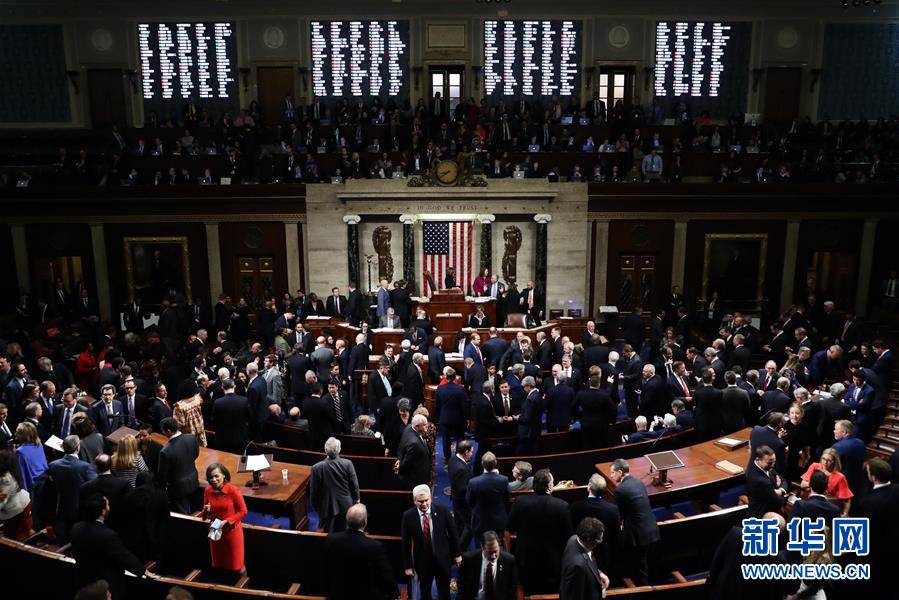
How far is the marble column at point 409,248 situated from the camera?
1748 cm

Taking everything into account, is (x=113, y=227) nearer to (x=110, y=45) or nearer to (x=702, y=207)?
(x=110, y=45)

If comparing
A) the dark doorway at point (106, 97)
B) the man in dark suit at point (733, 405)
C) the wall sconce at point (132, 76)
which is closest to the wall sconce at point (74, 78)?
the dark doorway at point (106, 97)

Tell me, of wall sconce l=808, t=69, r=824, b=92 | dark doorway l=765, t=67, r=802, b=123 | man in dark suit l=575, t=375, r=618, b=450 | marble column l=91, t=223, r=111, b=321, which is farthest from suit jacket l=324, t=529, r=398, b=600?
wall sconce l=808, t=69, r=824, b=92

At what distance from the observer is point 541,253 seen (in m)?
17.9

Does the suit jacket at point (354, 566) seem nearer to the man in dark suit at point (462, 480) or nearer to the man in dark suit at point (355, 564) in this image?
the man in dark suit at point (355, 564)

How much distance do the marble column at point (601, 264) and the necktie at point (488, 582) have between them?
1408 centimetres

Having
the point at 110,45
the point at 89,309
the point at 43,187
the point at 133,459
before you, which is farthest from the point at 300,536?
the point at 110,45

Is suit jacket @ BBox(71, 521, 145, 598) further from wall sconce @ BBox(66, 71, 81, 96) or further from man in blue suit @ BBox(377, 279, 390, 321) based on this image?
wall sconce @ BBox(66, 71, 81, 96)

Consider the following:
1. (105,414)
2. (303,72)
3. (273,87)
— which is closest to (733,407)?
(105,414)

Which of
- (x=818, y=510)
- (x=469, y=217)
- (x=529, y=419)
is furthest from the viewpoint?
(x=469, y=217)

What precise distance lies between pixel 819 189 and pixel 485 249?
8719mm

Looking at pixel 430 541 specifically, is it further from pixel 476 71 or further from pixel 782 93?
pixel 782 93

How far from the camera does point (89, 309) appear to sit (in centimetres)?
1742

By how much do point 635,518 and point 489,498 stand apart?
1.26m
